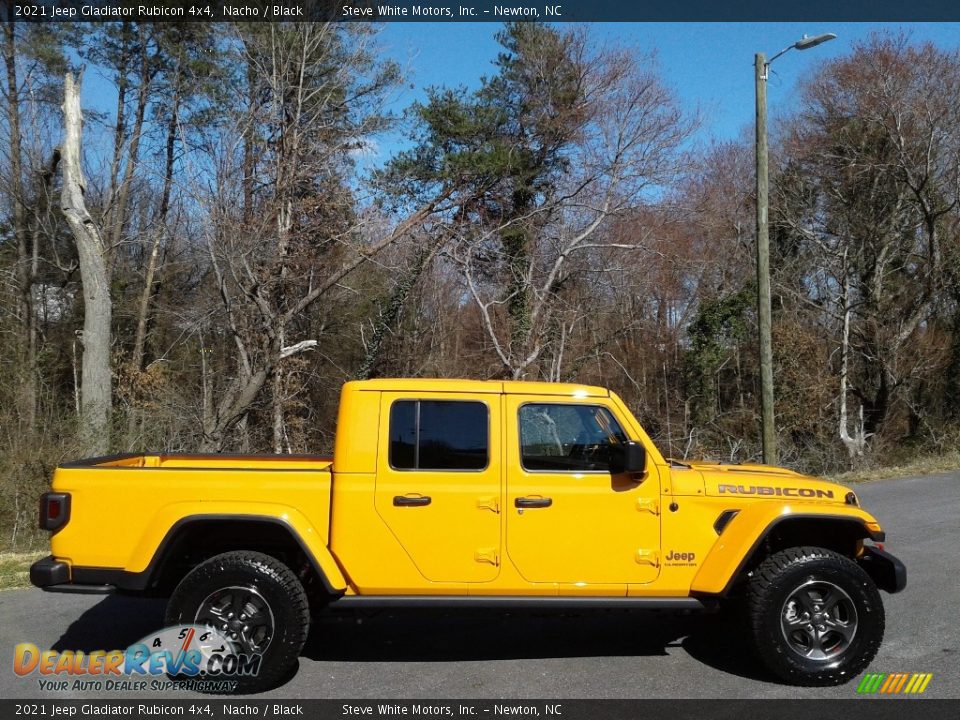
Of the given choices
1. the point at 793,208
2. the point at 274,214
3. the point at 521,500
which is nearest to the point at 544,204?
the point at 274,214

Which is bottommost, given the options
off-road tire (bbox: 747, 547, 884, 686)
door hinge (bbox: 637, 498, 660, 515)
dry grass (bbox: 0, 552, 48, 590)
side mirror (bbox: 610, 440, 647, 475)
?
dry grass (bbox: 0, 552, 48, 590)

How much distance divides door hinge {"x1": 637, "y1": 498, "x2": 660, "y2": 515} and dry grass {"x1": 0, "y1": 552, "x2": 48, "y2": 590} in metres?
5.71

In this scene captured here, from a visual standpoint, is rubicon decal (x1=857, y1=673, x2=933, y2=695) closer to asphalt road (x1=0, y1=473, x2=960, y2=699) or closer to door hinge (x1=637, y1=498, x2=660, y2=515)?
asphalt road (x1=0, y1=473, x2=960, y2=699)

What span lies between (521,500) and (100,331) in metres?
12.5

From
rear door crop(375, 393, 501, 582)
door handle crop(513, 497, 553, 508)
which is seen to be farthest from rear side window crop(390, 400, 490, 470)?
door handle crop(513, 497, 553, 508)

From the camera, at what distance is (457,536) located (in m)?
4.71

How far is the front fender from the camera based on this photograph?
4.70 metres

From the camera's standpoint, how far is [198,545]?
5.05 m

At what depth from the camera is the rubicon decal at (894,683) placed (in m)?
4.57

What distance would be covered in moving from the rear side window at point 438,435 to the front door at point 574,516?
0.62ft

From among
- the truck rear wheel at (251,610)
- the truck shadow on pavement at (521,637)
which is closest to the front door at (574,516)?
the truck shadow on pavement at (521,637)

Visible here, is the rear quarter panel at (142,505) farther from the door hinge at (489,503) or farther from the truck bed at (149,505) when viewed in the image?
the door hinge at (489,503)

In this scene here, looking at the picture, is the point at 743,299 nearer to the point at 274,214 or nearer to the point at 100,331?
the point at 274,214
